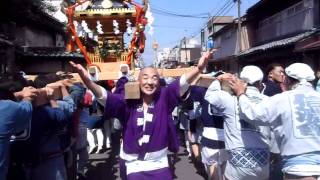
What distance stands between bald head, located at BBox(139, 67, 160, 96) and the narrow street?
12.5 feet

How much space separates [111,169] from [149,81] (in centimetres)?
473

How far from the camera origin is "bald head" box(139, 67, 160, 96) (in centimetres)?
411

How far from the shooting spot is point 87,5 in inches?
343

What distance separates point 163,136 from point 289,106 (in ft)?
3.79

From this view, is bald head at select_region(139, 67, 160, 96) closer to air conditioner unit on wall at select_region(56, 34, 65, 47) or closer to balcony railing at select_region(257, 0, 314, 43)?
balcony railing at select_region(257, 0, 314, 43)

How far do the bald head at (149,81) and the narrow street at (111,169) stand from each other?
380 cm

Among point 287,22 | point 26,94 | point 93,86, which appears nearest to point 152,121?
point 93,86

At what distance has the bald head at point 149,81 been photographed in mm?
4113

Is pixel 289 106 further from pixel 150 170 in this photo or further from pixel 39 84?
pixel 39 84

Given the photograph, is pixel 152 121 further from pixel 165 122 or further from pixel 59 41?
pixel 59 41

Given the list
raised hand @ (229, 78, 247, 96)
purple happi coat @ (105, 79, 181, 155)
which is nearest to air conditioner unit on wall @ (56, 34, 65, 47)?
purple happi coat @ (105, 79, 181, 155)

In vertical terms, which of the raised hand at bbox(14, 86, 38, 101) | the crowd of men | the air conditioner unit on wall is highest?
the air conditioner unit on wall

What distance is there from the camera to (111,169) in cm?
849

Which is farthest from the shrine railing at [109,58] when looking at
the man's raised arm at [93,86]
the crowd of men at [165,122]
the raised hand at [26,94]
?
the raised hand at [26,94]
